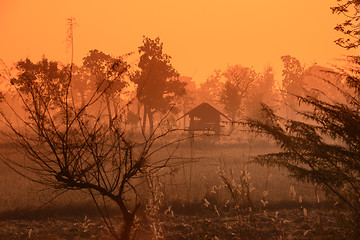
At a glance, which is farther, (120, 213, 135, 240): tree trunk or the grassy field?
the grassy field

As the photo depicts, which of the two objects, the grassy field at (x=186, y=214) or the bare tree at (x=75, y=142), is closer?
the bare tree at (x=75, y=142)

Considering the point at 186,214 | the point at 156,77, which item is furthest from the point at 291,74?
the point at 186,214

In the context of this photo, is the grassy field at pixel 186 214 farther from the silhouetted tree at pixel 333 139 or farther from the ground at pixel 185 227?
the silhouetted tree at pixel 333 139

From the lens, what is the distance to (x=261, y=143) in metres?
34.8

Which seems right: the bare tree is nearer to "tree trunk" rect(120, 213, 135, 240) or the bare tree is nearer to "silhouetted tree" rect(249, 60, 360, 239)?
"tree trunk" rect(120, 213, 135, 240)

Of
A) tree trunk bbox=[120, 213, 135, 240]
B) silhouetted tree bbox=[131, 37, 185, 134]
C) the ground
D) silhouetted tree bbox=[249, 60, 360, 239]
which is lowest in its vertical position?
the ground

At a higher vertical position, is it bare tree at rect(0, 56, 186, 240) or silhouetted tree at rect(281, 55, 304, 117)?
silhouetted tree at rect(281, 55, 304, 117)

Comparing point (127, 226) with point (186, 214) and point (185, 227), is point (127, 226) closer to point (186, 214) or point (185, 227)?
point (185, 227)

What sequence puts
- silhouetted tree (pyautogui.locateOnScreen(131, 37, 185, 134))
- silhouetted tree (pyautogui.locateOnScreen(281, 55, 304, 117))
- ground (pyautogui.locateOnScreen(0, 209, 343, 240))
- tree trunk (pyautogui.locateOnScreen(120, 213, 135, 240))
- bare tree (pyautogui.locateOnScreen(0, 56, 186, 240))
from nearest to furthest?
bare tree (pyautogui.locateOnScreen(0, 56, 186, 240)), tree trunk (pyautogui.locateOnScreen(120, 213, 135, 240)), ground (pyautogui.locateOnScreen(0, 209, 343, 240)), silhouetted tree (pyautogui.locateOnScreen(131, 37, 185, 134)), silhouetted tree (pyautogui.locateOnScreen(281, 55, 304, 117))

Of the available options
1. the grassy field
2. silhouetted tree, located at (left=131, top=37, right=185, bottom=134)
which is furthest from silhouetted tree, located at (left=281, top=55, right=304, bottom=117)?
the grassy field

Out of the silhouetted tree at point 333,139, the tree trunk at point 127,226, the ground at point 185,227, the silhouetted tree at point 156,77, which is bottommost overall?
the ground at point 185,227

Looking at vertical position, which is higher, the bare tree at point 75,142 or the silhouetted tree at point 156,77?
the silhouetted tree at point 156,77

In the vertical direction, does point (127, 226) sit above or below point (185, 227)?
above

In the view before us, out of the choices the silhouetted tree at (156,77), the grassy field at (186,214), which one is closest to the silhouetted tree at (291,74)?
the silhouetted tree at (156,77)
